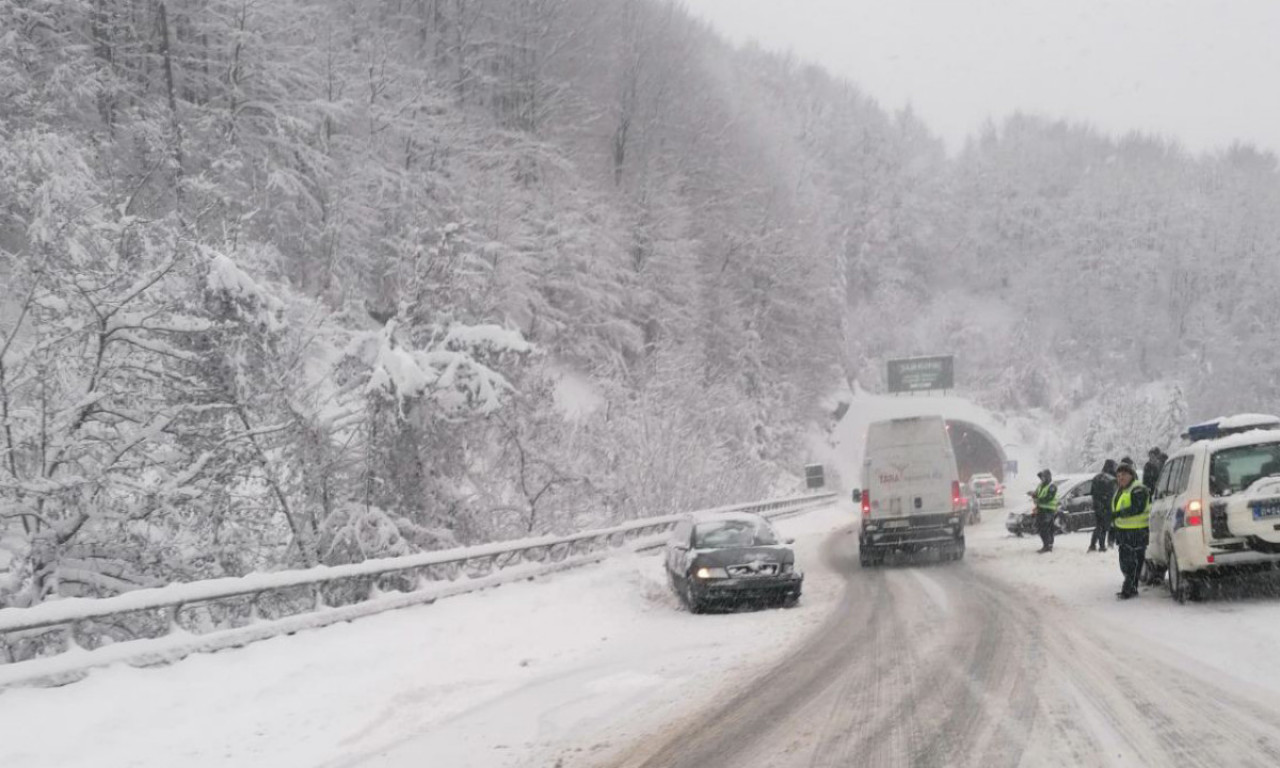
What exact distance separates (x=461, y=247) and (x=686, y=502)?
14828mm

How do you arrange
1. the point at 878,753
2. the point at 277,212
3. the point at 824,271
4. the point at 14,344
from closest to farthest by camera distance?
1. the point at 878,753
2. the point at 14,344
3. the point at 277,212
4. the point at 824,271

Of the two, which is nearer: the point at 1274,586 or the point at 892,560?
the point at 1274,586

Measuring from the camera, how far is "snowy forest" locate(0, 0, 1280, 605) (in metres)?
11.4

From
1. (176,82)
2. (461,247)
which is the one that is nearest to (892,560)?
(461,247)

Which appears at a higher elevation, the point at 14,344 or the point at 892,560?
the point at 14,344

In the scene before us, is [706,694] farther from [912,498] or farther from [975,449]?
[975,449]

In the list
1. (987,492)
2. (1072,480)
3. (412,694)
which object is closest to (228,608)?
(412,694)

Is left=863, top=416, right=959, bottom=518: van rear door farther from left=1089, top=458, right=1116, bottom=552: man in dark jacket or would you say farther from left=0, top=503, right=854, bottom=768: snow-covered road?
left=0, top=503, right=854, bottom=768: snow-covered road

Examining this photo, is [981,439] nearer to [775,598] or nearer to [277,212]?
[277,212]

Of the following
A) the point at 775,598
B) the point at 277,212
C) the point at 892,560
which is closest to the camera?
the point at 775,598

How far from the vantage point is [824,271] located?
6912cm

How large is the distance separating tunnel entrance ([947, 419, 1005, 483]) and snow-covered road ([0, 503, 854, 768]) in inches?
2719

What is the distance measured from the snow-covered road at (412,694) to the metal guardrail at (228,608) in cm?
17

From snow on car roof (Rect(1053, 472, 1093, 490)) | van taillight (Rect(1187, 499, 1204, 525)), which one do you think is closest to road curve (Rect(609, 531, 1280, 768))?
van taillight (Rect(1187, 499, 1204, 525))
